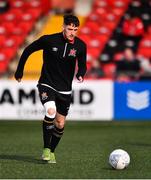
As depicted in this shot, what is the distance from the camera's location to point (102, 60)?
2444 cm

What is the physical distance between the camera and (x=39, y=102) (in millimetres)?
19312

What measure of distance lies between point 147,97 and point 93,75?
2058 millimetres

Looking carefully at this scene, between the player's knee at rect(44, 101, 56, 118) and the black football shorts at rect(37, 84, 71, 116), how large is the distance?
0.06 m

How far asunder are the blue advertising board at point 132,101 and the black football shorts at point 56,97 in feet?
30.1

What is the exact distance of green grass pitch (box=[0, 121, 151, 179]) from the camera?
9297 mm

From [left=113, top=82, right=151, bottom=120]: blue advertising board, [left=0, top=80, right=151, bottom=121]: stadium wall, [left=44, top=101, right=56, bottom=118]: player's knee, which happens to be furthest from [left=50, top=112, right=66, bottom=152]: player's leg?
[left=113, top=82, right=151, bottom=120]: blue advertising board

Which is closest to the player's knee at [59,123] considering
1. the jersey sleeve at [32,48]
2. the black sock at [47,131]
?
the black sock at [47,131]

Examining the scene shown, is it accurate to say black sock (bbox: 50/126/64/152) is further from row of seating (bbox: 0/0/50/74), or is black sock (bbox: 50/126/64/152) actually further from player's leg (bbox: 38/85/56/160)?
row of seating (bbox: 0/0/50/74)

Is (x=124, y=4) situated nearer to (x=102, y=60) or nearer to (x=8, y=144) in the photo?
(x=102, y=60)

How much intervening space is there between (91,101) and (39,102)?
55.6 inches

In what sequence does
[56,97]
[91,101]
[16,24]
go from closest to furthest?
[56,97] → [91,101] → [16,24]

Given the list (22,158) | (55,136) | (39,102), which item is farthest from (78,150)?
(39,102)

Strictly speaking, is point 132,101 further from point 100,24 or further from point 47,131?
point 47,131

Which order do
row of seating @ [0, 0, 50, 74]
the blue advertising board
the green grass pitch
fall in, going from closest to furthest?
the green grass pitch
the blue advertising board
row of seating @ [0, 0, 50, 74]
